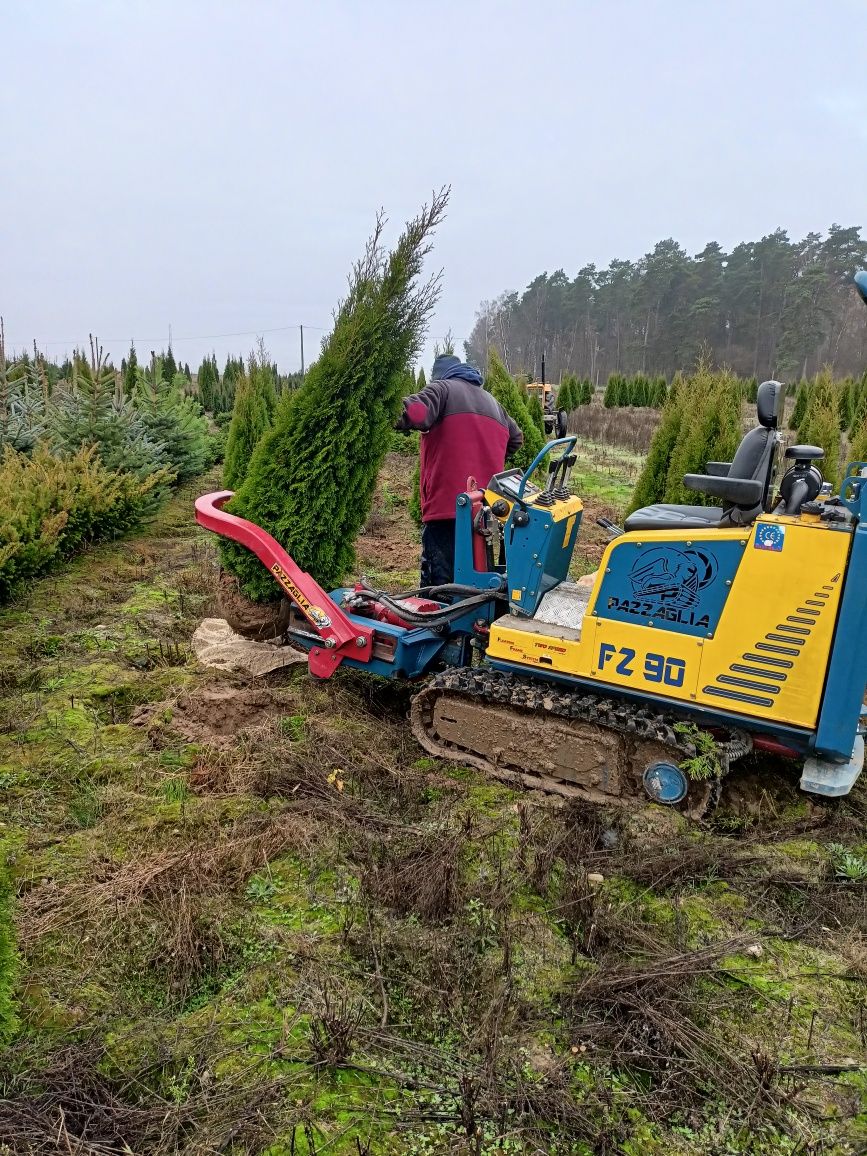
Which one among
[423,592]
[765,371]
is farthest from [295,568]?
[765,371]

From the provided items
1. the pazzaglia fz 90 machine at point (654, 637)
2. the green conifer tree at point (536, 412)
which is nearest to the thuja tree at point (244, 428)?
the pazzaglia fz 90 machine at point (654, 637)

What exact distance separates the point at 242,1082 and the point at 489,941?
1075mm

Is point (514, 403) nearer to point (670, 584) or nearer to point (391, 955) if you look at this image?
point (670, 584)

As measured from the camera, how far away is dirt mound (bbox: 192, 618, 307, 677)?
5.53 m

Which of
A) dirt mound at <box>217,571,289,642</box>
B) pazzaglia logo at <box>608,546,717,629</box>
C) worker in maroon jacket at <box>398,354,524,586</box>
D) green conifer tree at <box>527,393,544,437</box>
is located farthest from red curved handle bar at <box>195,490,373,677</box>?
green conifer tree at <box>527,393,544,437</box>

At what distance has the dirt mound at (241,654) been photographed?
553 cm

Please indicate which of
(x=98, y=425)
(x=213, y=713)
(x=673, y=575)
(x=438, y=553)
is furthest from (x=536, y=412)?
(x=673, y=575)

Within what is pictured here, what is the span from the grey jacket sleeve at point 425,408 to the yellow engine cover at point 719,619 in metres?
2.08

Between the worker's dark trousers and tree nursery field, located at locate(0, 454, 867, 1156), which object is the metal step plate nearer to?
tree nursery field, located at locate(0, 454, 867, 1156)

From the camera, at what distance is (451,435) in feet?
18.4

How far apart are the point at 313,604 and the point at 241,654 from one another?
1095 mm

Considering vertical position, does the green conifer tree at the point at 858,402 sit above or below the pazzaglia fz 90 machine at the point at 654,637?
above

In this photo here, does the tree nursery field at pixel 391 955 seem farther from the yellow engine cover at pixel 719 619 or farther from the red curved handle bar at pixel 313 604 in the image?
the yellow engine cover at pixel 719 619

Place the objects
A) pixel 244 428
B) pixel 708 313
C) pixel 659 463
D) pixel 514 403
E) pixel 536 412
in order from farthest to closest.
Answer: pixel 708 313
pixel 536 412
pixel 514 403
pixel 244 428
pixel 659 463
